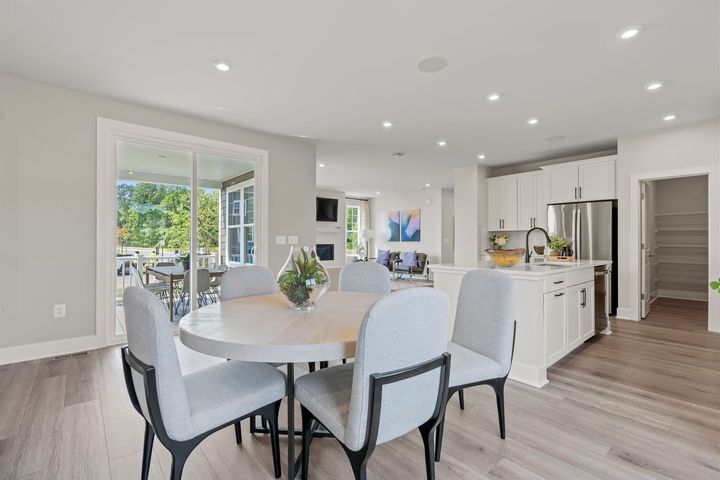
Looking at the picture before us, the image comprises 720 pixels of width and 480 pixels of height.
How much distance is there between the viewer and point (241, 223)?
4.49m

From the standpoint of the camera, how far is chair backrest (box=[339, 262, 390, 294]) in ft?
8.47

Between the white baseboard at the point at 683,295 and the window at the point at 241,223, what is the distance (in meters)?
7.24

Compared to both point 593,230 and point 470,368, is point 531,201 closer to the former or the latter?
point 593,230

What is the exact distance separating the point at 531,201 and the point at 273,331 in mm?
5737

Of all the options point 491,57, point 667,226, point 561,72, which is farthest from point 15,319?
point 667,226

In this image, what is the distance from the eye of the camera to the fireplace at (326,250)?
967cm

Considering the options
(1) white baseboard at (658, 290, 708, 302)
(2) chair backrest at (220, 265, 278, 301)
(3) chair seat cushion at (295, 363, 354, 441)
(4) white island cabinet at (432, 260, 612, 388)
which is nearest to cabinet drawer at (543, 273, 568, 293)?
(4) white island cabinet at (432, 260, 612, 388)

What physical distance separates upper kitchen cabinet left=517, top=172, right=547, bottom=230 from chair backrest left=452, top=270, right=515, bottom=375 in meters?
4.54

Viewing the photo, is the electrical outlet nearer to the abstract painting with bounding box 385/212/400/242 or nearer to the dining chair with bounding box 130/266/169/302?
the dining chair with bounding box 130/266/169/302

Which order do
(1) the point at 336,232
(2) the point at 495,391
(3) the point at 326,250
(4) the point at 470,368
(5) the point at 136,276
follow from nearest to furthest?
(4) the point at 470,368 < (2) the point at 495,391 < (5) the point at 136,276 < (3) the point at 326,250 < (1) the point at 336,232

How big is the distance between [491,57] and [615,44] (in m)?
0.85

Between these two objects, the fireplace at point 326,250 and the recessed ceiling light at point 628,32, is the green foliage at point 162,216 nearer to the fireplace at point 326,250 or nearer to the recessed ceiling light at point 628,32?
the recessed ceiling light at point 628,32

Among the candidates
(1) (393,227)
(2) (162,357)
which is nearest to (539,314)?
(2) (162,357)

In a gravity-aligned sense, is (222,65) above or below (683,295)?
above
